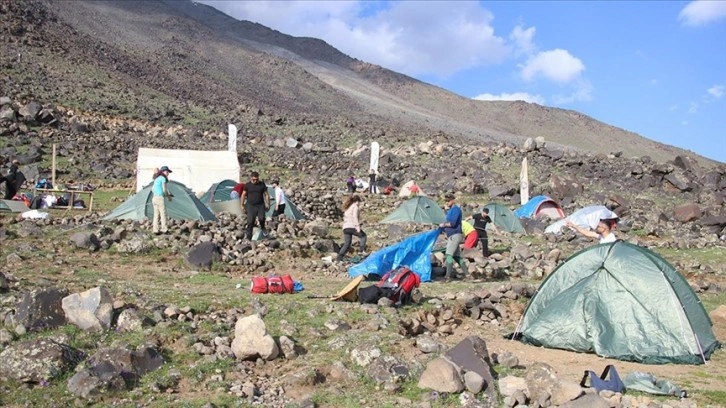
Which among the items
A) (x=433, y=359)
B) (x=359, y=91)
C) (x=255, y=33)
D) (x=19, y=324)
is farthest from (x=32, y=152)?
(x=255, y=33)

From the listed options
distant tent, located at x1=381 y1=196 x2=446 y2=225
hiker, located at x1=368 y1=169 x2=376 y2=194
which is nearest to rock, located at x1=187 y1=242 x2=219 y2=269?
distant tent, located at x1=381 y1=196 x2=446 y2=225

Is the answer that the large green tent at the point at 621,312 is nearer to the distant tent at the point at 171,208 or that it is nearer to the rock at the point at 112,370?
the rock at the point at 112,370

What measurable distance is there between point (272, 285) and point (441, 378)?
14.6 ft

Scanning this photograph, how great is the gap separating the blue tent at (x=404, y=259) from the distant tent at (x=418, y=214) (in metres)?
9.76

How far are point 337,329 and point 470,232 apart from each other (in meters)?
8.49

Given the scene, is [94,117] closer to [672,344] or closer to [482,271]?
[482,271]

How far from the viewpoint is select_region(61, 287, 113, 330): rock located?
8.22 meters

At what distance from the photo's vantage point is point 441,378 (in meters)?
7.31

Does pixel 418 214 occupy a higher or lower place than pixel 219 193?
lower

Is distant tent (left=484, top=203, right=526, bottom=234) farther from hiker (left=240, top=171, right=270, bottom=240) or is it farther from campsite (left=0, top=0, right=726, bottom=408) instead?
hiker (left=240, top=171, right=270, bottom=240)

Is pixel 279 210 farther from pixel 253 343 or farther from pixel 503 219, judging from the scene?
pixel 253 343

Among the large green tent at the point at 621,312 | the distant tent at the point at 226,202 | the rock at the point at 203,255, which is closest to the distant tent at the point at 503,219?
the distant tent at the point at 226,202

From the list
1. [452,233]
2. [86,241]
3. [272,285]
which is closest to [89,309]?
[272,285]

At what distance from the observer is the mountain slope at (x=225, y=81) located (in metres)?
49.8
